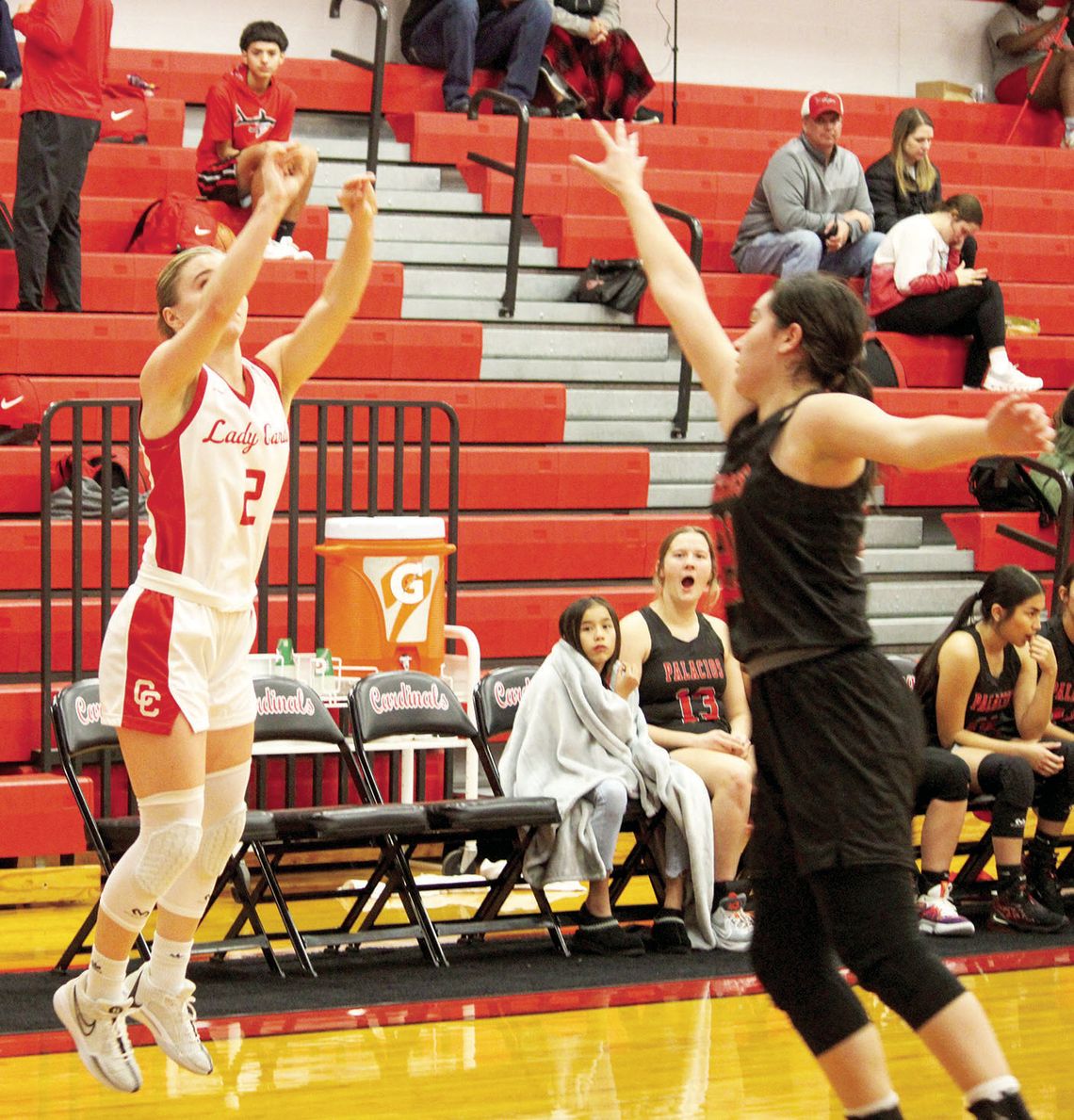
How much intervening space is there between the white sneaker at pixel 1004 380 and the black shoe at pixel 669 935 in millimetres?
4447

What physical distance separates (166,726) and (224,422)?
0.64 m

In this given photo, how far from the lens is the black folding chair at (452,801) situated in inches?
224

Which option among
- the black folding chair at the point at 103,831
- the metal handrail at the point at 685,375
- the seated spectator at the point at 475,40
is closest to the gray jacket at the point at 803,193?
the metal handrail at the point at 685,375

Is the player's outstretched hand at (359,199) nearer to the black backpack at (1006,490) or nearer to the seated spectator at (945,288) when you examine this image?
the black backpack at (1006,490)

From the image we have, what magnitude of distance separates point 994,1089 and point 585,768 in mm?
3020

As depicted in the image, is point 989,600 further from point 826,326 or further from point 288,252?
point 288,252

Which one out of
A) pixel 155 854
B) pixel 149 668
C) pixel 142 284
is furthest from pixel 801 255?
pixel 155 854

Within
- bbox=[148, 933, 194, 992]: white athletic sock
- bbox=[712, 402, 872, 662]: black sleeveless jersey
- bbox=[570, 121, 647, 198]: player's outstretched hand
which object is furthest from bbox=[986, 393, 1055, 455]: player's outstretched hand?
bbox=[148, 933, 194, 992]: white athletic sock

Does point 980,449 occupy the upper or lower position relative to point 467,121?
lower

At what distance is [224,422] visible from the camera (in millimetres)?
3975

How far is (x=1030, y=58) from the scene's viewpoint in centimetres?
1298

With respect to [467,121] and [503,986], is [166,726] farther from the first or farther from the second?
[467,121]

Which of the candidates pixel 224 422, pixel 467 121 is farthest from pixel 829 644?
pixel 467 121

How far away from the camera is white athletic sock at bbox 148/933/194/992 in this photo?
13.4 ft
